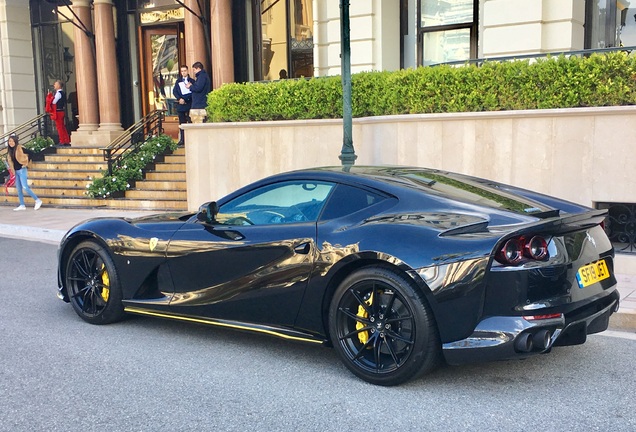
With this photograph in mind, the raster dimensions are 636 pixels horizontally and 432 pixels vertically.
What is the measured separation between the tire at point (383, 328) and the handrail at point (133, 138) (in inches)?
476

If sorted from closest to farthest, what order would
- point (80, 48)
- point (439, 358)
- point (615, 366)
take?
point (439, 358) < point (615, 366) < point (80, 48)

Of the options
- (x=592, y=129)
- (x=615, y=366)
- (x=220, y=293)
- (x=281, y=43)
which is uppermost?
(x=281, y=43)

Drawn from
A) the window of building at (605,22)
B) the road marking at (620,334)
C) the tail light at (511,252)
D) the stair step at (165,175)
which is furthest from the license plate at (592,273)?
the stair step at (165,175)

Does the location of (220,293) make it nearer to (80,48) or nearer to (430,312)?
(430,312)

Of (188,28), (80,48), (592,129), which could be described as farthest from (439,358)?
(80,48)

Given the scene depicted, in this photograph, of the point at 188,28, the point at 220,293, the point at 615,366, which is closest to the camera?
the point at 615,366

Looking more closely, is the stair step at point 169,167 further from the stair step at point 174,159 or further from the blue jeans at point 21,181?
the blue jeans at point 21,181

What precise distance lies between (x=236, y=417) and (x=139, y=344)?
179 centimetres

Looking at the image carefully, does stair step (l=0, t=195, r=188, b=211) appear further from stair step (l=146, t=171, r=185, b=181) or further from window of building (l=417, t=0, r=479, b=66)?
window of building (l=417, t=0, r=479, b=66)

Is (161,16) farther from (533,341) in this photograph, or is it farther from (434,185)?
(533,341)

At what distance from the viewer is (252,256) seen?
16.4 ft

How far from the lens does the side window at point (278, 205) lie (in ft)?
16.3

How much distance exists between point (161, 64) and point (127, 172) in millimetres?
5654

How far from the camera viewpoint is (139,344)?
18.0ft
